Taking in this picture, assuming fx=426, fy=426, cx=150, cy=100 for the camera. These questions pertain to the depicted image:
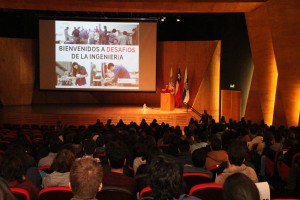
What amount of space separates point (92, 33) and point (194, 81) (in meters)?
5.08

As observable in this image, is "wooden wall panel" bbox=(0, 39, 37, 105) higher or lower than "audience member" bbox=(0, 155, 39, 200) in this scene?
higher

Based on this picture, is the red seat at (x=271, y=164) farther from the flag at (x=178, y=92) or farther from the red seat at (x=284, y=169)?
the flag at (x=178, y=92)

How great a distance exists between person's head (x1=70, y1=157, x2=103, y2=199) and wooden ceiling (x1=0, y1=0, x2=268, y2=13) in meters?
11.2

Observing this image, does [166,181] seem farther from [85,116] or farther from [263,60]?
[85,116]

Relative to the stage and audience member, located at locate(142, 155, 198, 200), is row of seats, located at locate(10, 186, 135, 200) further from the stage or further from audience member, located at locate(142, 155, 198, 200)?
the stage

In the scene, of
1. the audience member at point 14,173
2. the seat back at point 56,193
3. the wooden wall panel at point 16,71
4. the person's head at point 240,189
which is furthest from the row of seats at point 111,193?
the wooden wall panel at point 16,71

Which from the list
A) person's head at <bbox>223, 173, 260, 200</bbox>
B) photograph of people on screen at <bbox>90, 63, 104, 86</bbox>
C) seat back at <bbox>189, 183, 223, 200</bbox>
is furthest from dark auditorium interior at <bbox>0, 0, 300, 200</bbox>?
person's head at <bbox>223, 173, 260, 200</bbox>

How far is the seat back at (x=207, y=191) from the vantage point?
3287 millimetres

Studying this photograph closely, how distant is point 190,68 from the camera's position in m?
19.3

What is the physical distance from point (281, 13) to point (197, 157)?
25.8 feet

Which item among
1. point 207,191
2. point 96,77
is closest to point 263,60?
point 96,77

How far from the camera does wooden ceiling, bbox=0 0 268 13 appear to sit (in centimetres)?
1297

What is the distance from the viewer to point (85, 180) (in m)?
2.29

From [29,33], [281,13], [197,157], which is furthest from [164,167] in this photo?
[29,33]
